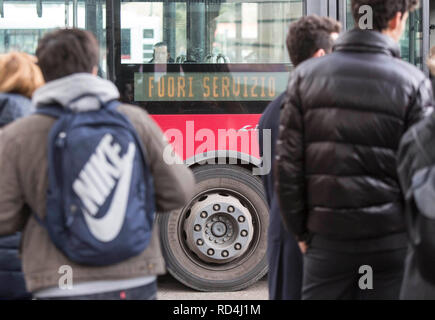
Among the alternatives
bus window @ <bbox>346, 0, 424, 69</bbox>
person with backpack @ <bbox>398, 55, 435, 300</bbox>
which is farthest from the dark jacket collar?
bus window @ <bbox>346, 0, 424, 69</bbox>

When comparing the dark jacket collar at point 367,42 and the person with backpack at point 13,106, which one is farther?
the person with backpack at point 13,106

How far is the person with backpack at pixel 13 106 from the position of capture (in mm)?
3568

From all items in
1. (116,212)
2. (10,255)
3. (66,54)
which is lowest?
(10,255)

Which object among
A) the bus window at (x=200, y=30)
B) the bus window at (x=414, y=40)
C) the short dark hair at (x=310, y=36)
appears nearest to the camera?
the short dark hair at (x=310, y=36)

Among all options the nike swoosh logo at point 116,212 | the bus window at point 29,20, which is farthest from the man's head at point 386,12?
the bus window at point 29,20

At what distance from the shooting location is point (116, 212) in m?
2.81

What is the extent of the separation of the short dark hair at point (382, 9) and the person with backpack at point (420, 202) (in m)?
0.77

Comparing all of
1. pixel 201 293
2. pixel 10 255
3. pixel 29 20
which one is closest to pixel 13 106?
pixel 10 255

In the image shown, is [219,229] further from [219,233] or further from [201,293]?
[201,293]

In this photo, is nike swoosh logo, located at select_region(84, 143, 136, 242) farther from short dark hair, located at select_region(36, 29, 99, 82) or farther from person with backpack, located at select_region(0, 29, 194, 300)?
short dark hair, located at select_region(36, 29, 99, 82)

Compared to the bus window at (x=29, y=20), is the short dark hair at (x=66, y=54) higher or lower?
lower

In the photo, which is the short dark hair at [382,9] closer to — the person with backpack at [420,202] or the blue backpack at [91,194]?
the person with backpack at [420,202]

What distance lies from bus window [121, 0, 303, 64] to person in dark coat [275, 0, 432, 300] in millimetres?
2826

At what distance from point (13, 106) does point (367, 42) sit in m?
1.52
